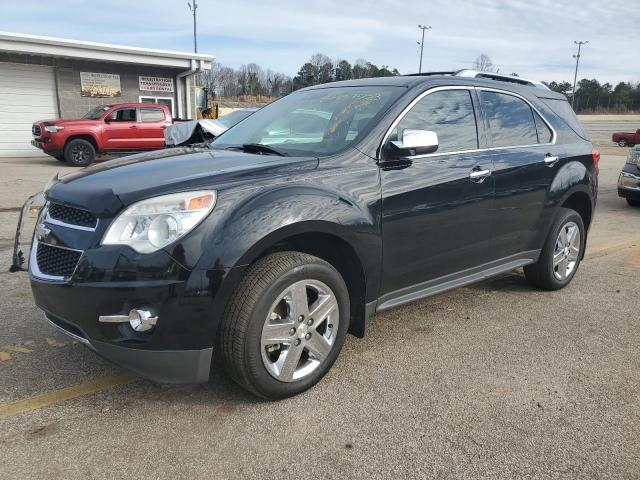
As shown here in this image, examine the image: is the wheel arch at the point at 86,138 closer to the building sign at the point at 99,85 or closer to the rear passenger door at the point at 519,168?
the building sign at the point at 99,85

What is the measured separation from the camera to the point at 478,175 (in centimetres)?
370

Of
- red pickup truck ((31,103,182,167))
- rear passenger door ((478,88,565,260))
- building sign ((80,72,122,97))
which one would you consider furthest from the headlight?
building sign ((80,72,122,97))

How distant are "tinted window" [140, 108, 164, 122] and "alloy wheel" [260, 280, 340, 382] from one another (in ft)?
51.1

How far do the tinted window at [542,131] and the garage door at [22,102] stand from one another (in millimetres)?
→ 18923

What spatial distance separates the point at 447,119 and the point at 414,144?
71cm

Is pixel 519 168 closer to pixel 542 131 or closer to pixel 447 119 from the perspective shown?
pixel 542 131

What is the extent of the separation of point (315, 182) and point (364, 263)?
1.81 ft

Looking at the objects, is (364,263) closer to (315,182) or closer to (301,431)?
(315,182)

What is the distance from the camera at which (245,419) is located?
2.71 m

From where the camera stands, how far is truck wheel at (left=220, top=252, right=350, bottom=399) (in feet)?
8.54

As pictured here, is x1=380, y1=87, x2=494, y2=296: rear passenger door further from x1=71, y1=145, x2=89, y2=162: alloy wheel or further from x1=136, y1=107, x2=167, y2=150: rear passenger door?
x1=136, y1=107, x2=167, y2=150: rear passenger door

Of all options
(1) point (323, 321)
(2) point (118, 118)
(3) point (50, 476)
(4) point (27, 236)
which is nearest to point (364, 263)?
(1) point (323, 321)

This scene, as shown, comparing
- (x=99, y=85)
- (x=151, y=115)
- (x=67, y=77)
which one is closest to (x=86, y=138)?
(x=151, y=115)

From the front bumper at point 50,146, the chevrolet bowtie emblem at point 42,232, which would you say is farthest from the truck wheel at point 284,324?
the front bumper at point 50,146
